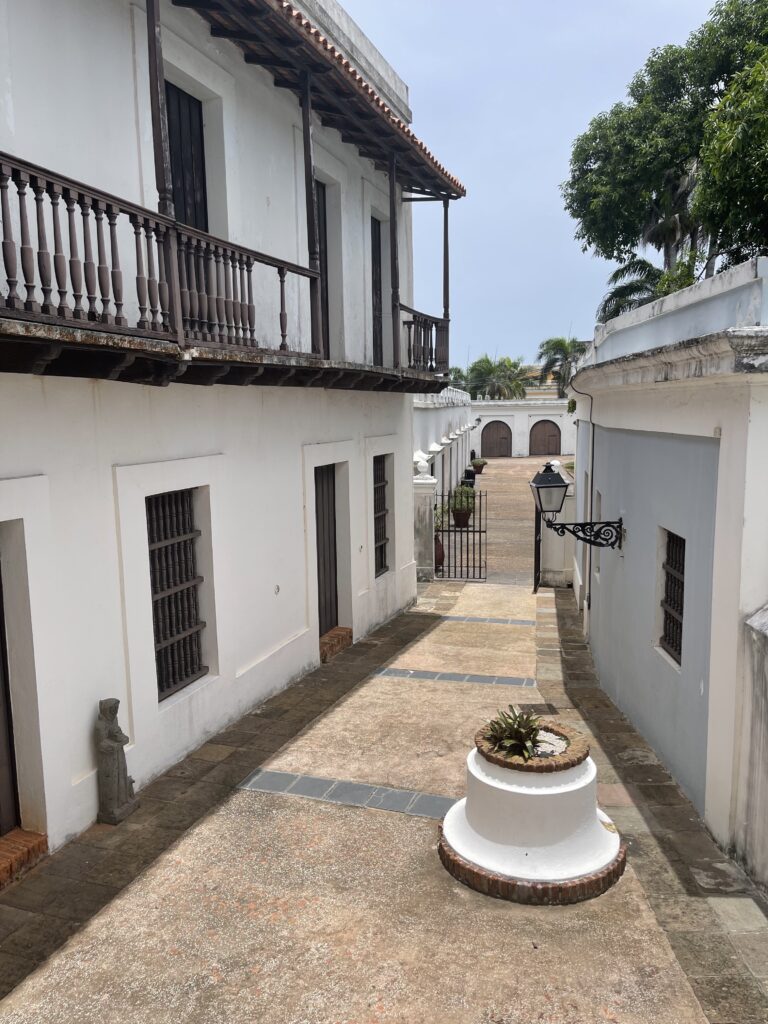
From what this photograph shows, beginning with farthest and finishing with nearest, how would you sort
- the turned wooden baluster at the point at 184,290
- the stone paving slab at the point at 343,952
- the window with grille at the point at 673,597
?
the window with grille at the point at 673,597 → the turned wooden baluster at the point at 184,290 → the stone paving slab at the point at 343,952

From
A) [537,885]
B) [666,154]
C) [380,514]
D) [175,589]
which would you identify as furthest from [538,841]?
[666,154]

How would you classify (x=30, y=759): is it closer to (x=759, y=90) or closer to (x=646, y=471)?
(x=646, y=471)

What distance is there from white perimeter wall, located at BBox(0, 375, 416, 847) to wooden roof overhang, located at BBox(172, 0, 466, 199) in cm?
306

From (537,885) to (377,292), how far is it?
9360 mm

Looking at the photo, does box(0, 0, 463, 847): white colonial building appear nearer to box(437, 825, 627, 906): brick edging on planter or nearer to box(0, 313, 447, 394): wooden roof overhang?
box(0, 313, 447, 394): wooden roof overhang

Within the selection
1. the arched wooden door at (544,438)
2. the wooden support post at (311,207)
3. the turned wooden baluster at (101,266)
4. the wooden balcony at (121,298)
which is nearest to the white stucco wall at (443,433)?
the wooden support post at (311,207)

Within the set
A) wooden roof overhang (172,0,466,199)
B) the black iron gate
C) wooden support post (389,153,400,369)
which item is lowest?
the black iron gate

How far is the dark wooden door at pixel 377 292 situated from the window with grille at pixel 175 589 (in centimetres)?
570

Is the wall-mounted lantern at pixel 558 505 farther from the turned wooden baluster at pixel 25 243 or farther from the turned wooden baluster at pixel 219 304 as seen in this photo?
the turned wooden baluster at pixel 25 243

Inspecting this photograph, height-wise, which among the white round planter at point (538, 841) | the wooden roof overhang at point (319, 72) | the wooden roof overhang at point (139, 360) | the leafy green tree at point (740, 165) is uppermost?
the leafy green tree at point (740, 165)

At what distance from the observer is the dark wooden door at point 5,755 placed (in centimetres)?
507

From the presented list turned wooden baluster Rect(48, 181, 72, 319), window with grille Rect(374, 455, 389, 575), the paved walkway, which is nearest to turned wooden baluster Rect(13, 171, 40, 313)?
turned wooden baluster Rect(48, 181, 72, 319)

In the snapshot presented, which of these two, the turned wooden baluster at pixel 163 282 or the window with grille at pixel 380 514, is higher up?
the turned wooden baluster at pixel 163 282

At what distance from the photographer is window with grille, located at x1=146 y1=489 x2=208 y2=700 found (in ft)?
21.6
